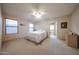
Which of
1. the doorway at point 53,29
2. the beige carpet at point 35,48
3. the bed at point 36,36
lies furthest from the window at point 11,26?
the doorway at point 53,29

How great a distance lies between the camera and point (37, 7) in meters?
1.81

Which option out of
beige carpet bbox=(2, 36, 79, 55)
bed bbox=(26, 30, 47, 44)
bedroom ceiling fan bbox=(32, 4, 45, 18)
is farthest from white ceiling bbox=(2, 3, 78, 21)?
beige carpet bbox=(2, 36, 79, 55)

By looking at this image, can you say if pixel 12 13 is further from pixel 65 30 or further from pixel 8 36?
pixel 65 30

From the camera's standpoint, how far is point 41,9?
1.82 metres

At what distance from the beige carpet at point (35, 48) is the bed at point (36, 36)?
107 mm

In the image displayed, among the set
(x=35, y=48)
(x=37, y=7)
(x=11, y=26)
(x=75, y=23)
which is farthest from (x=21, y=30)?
(x=75, y=23)

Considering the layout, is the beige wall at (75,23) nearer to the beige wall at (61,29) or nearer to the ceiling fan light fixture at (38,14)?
the beige wall at (61,29)

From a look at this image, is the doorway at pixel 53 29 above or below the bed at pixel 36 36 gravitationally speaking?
above

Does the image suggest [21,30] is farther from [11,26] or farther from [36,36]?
[36,36]

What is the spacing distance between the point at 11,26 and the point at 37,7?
82cm

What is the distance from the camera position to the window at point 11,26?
5.93ft

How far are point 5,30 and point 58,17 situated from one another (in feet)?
4.52

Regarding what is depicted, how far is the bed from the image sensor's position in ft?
6.33

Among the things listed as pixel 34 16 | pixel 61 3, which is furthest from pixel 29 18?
pixel 61 3
